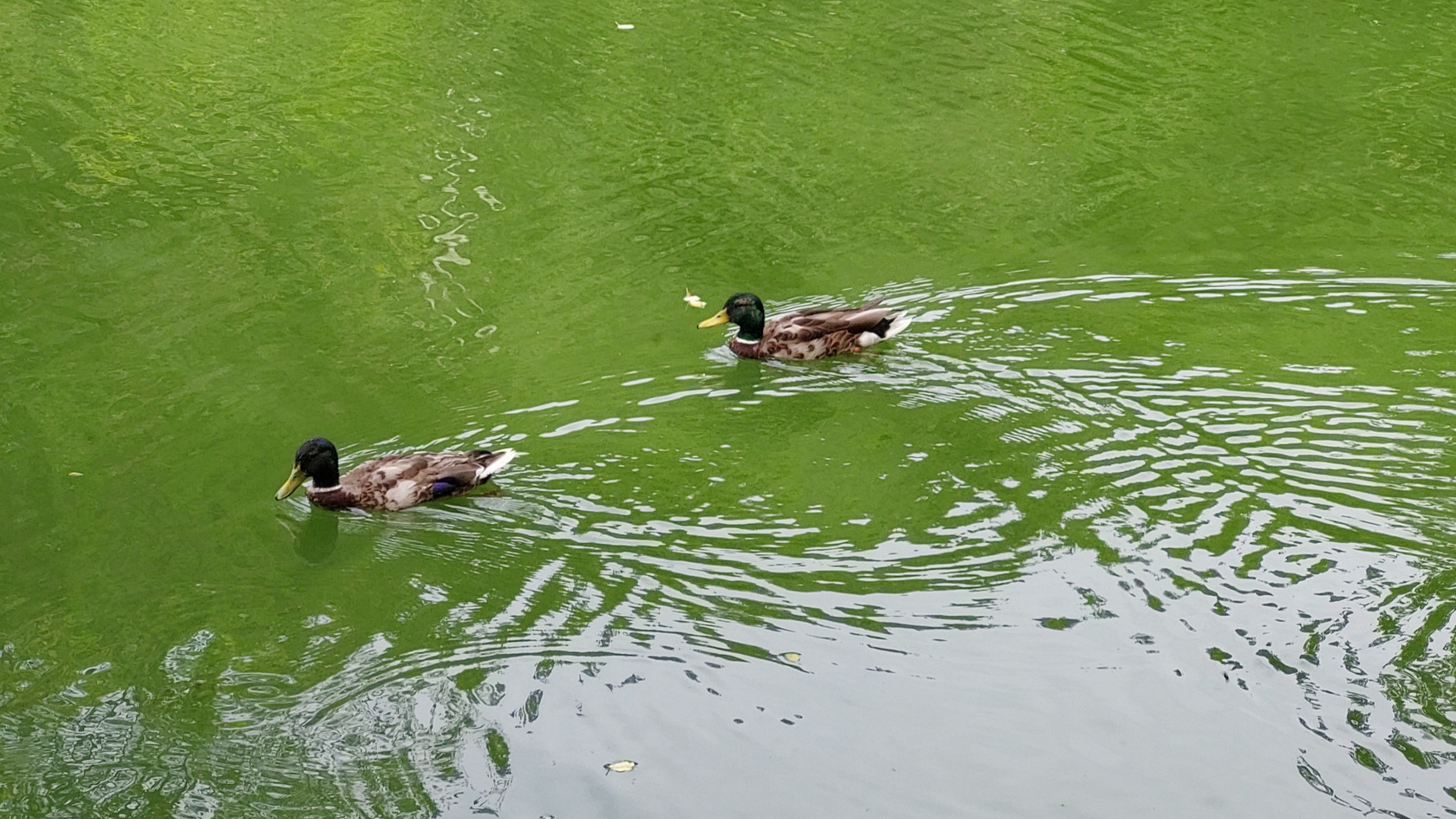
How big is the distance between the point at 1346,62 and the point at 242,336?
10.9m

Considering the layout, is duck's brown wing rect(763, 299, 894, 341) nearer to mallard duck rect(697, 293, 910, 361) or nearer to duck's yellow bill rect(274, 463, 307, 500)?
mallard duck rect(697, 293, 910, 361)

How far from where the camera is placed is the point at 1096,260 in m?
10.7

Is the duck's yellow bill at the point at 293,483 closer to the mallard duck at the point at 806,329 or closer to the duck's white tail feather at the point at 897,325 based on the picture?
the mallard duck at the point at 806,329

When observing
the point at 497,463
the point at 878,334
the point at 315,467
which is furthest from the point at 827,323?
the point at 315,467

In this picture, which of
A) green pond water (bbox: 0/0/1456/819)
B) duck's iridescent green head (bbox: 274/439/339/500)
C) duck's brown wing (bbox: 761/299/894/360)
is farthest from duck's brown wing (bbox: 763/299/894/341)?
duck's iridescent green head (bbox: 274/439/339/500)

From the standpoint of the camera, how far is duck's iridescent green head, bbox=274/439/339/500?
781 centimetres

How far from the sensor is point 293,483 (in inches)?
309

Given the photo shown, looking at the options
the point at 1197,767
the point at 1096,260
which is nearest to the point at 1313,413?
the point at 1096,260

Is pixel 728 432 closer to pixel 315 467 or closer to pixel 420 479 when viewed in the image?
pixel 420 479

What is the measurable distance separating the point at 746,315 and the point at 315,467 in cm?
297

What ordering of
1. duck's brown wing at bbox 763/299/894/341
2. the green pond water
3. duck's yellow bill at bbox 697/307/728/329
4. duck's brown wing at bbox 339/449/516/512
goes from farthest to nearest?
duck's yellow bill at bbox 697/307/728/329 < duck's brown wing at bbox 763/299/894/341 < duck's brown wing at bbox 339/449/516/512 < the green pond water

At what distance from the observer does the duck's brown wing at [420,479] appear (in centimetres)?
777

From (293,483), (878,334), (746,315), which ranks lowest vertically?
(293,483)

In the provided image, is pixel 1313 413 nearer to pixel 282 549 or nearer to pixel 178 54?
pixel 282 549
